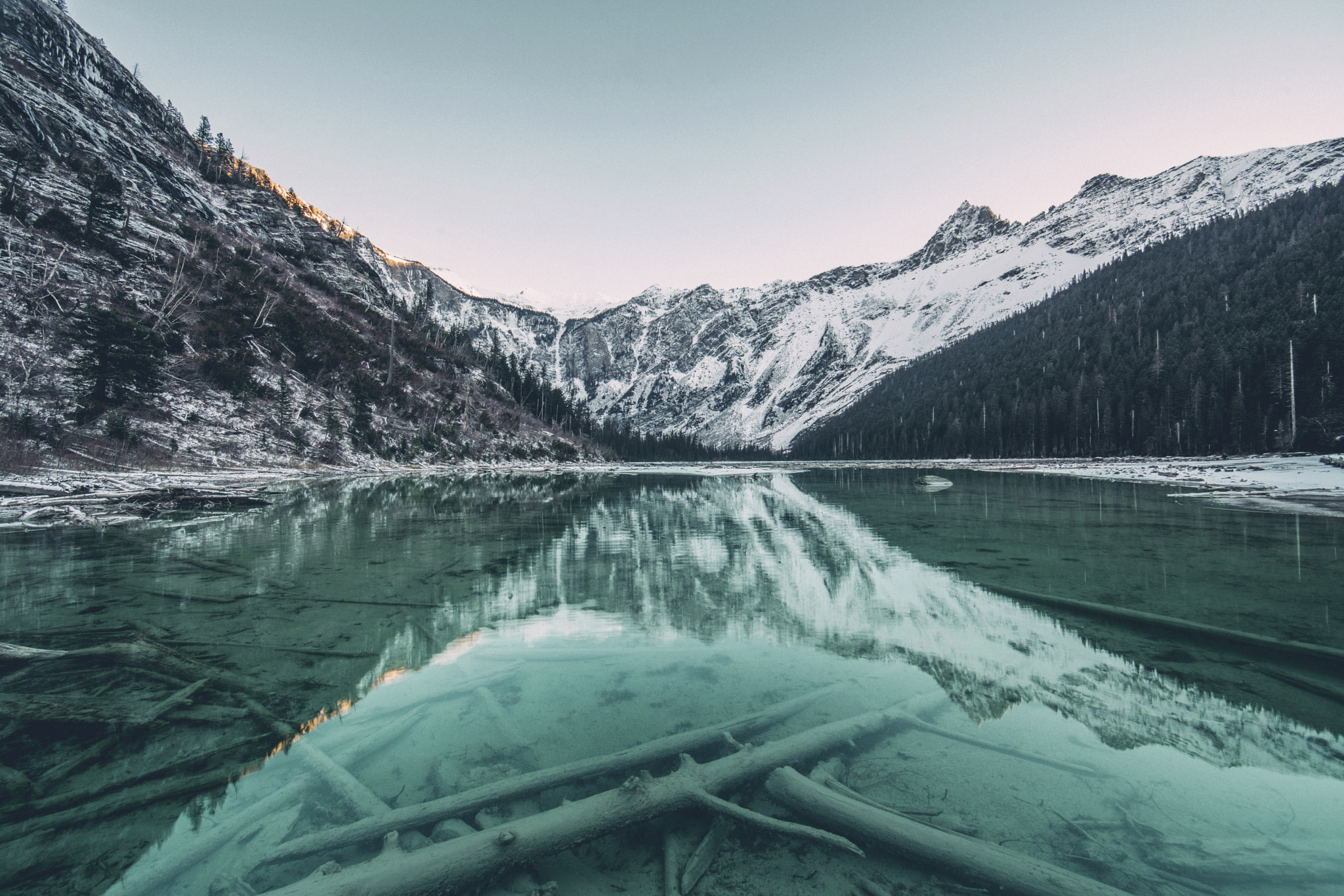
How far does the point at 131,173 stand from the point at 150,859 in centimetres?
9235

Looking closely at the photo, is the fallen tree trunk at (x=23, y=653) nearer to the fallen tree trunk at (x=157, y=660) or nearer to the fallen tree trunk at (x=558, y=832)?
the fallen tree trunk at (x=157, y=660)

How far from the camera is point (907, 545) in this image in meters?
16.6

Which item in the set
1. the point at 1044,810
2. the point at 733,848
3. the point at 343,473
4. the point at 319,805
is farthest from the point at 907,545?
the point at 343,473

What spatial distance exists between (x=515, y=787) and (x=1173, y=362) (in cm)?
11381

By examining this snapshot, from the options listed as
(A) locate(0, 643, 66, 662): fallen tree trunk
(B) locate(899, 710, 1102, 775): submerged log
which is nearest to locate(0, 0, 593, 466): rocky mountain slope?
(A) locate(0, 643, 66, 662): fallen tree trunk

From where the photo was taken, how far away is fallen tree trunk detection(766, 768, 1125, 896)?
3117 millimetres

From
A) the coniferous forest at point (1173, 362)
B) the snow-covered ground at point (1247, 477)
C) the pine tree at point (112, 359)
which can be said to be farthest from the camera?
the coniferous forest at point (1173, 362)

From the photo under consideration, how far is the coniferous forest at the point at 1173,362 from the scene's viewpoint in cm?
6575

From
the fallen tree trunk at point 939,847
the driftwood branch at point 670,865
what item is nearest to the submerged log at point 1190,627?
the fallen tree trunk at point 939,847

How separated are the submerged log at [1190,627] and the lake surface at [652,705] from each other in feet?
0.74

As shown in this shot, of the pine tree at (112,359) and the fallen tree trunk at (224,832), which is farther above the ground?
the pine tree at (112,359)

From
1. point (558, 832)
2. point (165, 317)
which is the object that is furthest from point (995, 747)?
point (165, 317)

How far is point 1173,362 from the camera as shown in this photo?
82375 millimetres

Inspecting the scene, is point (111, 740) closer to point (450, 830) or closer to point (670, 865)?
point (450, 830)
